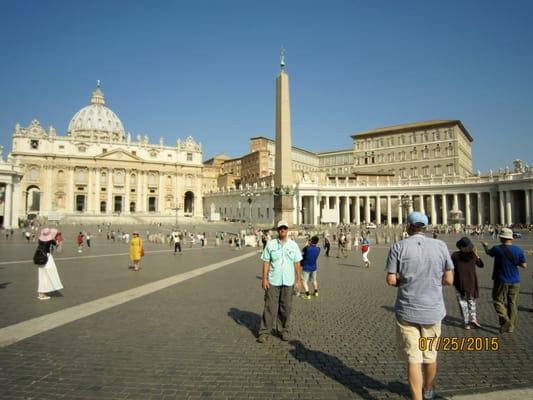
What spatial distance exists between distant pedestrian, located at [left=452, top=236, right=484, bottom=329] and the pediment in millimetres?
83058

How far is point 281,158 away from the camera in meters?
26.2

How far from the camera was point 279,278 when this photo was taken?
5.56 m

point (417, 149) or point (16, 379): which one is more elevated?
point (417, 149)

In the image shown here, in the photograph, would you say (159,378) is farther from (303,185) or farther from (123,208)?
(123,208)

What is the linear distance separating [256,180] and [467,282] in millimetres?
75286

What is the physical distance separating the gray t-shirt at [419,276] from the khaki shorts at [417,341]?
76 mm

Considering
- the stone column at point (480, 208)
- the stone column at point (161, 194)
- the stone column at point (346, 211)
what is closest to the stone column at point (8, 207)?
the stone column at point (161, 194)

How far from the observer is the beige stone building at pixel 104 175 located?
74.7 meters

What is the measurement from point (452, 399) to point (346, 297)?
Answer: 504 cm

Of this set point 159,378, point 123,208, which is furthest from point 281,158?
point 123,208

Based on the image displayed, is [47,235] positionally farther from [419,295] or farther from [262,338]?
[419,295]

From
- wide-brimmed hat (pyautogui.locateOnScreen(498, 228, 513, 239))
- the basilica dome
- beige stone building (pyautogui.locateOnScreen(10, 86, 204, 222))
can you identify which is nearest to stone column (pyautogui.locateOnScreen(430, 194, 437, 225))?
beige stone building (pyautogui.locateOnScreen(10, 86, 204, 222))

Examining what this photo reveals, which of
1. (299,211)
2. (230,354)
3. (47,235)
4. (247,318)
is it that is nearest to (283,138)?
(47,235)
